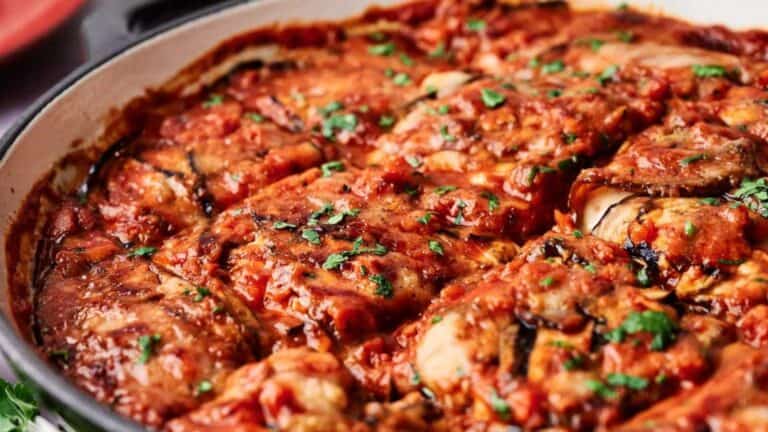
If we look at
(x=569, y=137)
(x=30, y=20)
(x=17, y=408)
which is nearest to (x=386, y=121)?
(x=569, y=137)

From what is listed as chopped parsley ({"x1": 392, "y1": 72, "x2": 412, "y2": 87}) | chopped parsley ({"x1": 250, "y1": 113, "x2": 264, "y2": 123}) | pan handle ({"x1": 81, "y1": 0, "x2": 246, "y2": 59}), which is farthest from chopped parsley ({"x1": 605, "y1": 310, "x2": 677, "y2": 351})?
pan handle ({"x1": 81, "y1": 0, "x2": 246, "y2": 59})

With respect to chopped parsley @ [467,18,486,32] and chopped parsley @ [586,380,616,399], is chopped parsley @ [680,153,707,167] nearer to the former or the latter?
chopped parsley @ [586,380,616,399]

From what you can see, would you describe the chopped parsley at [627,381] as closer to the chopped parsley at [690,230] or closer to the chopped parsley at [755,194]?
the chopped parsley at [690,230]

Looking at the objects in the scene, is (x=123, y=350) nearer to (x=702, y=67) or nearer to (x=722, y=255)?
(x=722, y=255)

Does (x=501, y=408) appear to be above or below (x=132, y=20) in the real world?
below

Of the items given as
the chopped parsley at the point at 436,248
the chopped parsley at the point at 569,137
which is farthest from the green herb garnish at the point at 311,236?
the chopped parsley at the point at 569,137

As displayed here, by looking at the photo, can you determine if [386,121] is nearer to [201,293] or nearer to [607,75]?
[607,75]

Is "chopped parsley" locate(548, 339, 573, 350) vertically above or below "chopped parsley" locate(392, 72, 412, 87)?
below
